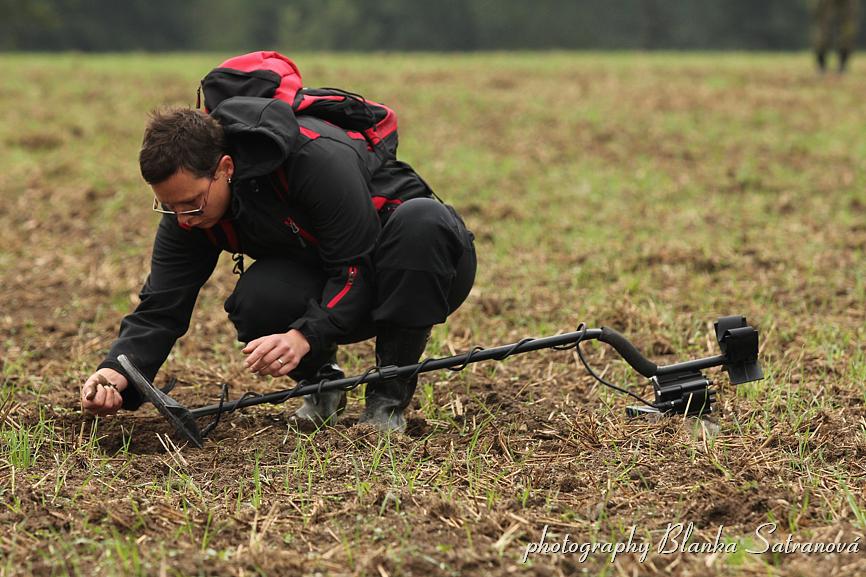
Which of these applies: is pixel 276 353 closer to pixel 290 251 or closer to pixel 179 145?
pixel 290 251

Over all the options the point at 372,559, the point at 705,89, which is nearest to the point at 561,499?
the point at 372,559

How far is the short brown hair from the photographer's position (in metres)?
3.16

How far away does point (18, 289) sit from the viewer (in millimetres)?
5949

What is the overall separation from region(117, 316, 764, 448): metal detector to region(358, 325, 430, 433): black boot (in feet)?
0.27

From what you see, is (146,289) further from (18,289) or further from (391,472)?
(18,289)

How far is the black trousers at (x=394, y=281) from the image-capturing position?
3457 mm

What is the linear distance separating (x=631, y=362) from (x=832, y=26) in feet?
47.9

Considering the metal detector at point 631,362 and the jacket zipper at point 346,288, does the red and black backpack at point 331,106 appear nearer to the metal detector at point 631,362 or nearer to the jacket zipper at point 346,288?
the jacket zipper at point 346,288

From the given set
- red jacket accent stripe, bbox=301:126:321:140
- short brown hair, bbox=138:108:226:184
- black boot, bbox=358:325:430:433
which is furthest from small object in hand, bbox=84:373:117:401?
red jacket accent stripe, bbox=301:126:321:140

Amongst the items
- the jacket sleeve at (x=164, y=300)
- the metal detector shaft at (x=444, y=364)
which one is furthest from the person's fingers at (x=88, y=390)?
the metal detector shaft at (x=444, y=364)

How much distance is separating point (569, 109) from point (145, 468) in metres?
9.98

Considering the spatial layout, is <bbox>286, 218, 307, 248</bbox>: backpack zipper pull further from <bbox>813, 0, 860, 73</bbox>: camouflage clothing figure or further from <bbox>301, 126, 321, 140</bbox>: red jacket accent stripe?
<bbox>813, 0, 860, 73</bbox>: camouflage clothing figure

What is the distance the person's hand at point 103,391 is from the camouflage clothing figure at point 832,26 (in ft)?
49.4

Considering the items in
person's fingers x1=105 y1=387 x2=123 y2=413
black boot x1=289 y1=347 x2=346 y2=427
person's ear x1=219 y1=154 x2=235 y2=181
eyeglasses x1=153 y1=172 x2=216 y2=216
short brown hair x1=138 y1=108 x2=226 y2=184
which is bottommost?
black boot x1=289 y1=347 x2=346 y2=427
